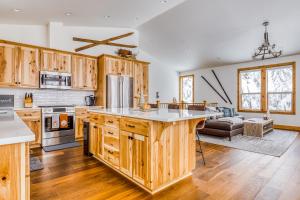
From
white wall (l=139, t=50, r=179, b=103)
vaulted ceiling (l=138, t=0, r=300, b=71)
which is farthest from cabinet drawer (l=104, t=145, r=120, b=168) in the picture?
white wall (l=139, t=50, r=179, b=103)

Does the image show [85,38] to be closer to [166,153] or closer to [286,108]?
[166,153]

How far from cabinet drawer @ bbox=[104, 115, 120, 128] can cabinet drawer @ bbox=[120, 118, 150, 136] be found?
130 millimetres

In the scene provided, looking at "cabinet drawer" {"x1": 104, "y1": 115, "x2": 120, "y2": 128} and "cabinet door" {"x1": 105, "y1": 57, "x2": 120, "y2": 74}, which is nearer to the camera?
"cabinet drawer" {"x1": 104, "y1": 115, "x2": 120, "y2": 128}

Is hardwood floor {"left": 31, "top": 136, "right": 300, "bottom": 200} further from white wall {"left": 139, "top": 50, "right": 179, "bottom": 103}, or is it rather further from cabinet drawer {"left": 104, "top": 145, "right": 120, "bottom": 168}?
→ white wall {"left": 139, "top": 50, "right": 179, "bottom": 103}

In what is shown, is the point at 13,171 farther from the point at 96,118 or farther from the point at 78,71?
the point at 78,71

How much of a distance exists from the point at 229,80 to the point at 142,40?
411cm

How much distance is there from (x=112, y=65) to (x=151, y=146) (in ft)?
11.5

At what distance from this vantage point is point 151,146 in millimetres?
1994

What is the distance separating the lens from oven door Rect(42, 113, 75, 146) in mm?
3832

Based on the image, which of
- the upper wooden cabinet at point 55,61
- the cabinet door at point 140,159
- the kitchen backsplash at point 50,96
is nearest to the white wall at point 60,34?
the upper wooden cabinet at point 55,61

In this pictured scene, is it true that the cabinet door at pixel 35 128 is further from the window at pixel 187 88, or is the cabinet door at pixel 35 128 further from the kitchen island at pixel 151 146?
the window at pixel 187 88

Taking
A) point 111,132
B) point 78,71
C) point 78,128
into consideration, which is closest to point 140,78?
point 78,71

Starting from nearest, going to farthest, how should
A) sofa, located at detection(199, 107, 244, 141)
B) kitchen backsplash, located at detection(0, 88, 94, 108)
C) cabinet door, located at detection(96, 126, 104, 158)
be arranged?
1. cabinet door, located at detection(96, 126, 104, 158)
2. kitchen backsplash, located at detection(0, 88, 94, 108)
3. sofa, located at detection(199, 107, 244, 141)

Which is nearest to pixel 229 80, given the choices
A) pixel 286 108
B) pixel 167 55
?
pixel 286 108
